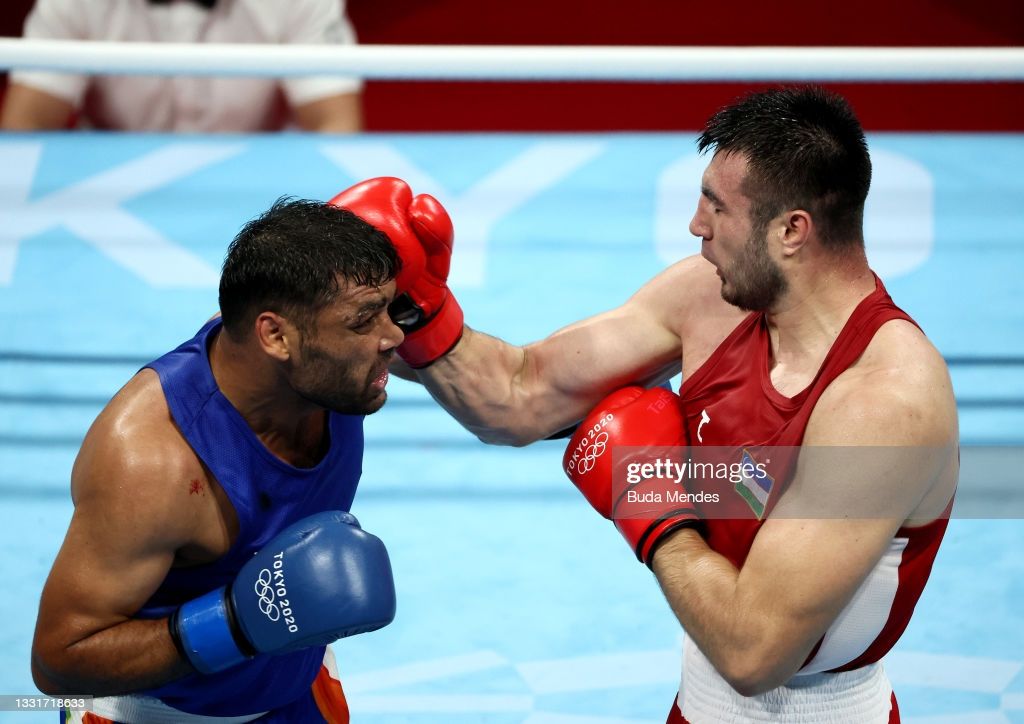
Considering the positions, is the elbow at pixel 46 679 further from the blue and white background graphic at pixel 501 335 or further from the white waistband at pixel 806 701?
the white waistband at pixel 806 701

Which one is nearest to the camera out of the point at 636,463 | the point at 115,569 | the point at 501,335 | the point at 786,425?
the point at 115,569

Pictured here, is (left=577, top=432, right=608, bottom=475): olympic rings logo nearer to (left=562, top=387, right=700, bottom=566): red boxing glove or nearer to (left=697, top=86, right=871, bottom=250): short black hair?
(left=562, top=387, right=700, bottom=566): red boxing glove

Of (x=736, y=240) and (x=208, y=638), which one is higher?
(x=736, y=240)

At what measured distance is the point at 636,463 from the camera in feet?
7.70

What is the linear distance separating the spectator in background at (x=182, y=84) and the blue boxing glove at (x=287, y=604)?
123 inches

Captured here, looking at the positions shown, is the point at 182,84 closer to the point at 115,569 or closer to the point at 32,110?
the point at 32,110

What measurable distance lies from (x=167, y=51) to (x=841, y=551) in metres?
2.48

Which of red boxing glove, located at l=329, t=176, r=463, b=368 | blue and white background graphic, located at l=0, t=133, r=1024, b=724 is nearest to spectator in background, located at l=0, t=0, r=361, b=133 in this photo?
blue and white background graphic, located at l=0, t=133, r=1024, b=724

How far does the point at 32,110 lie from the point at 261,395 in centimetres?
322

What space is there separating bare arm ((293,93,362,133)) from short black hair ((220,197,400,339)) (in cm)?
292

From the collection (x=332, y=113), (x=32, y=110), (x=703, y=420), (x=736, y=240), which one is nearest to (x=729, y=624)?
(x=703, y=420)

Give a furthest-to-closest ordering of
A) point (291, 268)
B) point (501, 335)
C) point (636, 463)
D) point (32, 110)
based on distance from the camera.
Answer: point (32, 110), point (501, 335), point (636, 463), point (291, 268)

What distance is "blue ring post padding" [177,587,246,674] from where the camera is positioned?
1.99m

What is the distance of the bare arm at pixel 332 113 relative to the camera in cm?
496
